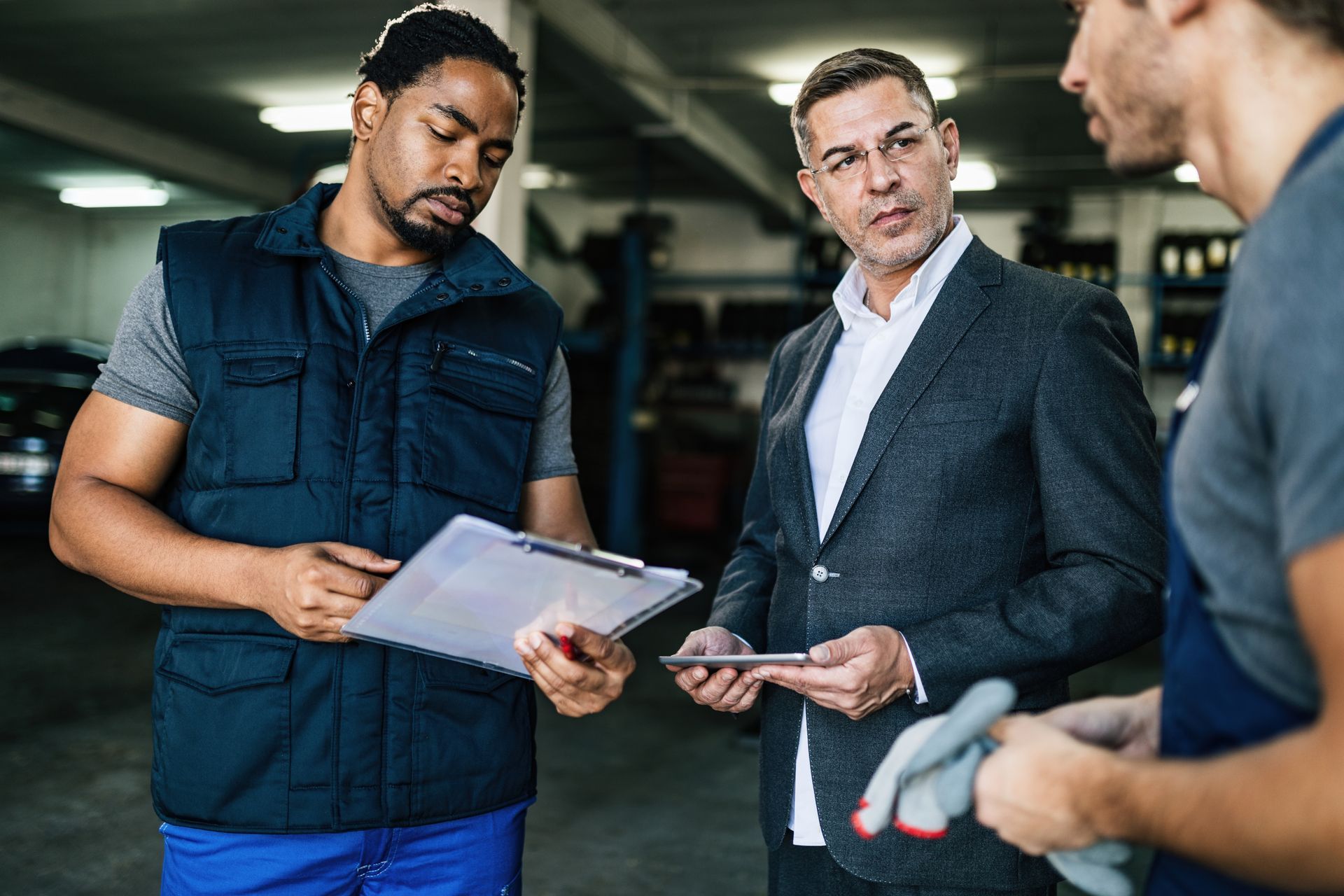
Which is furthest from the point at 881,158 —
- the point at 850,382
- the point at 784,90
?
the point at 784,90

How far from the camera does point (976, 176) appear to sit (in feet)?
34.1

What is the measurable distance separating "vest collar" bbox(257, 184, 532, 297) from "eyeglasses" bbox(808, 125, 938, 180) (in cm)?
56

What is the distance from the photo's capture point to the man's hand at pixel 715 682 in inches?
59.2

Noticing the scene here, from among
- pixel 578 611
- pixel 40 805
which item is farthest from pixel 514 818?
pixel 40 805

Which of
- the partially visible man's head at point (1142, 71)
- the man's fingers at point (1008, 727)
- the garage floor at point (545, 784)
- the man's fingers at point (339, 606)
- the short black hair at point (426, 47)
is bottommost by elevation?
the garage floor at point (545, 784)

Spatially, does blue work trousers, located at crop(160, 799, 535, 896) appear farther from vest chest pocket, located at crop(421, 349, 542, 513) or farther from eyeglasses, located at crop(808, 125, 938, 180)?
eyeglasses, located at crop(808, 125, 938, 180)

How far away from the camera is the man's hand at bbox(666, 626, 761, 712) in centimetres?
150

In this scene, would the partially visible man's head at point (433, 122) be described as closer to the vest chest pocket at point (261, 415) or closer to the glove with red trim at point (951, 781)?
the vest chest pocket at point (261, 415)

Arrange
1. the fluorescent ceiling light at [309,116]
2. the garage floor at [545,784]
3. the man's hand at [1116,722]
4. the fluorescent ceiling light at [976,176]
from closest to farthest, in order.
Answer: the man's hand at [1116,722] < the garage floor at [545,784] < the fluorescent ceiling light at [309,116] < the fluorescent ceiling light at [976,176]

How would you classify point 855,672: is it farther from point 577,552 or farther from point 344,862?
point 344,862

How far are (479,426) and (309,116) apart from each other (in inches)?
373

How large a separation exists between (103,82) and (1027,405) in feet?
33.6

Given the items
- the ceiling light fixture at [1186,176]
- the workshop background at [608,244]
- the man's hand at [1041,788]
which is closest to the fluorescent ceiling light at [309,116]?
the workshop background at [608,244]

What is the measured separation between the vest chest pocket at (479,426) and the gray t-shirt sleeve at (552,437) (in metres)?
0.08
